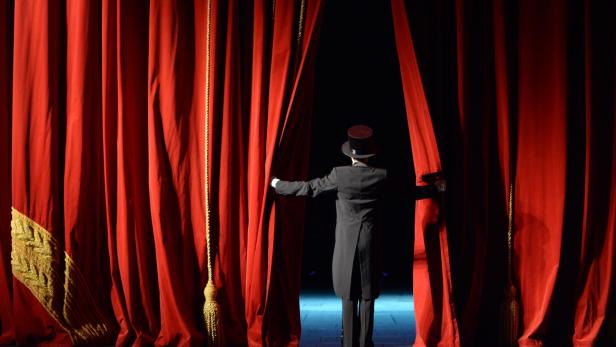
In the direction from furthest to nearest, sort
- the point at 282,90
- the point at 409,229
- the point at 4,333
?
the point at 409,229 → the point at 4,333 → the point at 282,90

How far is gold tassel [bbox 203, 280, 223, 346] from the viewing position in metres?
3.01

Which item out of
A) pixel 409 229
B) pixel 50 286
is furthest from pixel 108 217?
pixel 409 229

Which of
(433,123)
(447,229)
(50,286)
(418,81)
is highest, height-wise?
(418,81)

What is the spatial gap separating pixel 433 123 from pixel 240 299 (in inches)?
58.3

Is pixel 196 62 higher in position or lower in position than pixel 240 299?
higher

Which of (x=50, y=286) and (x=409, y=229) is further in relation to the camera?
(x=409, y=229)

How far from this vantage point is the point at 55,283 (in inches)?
121

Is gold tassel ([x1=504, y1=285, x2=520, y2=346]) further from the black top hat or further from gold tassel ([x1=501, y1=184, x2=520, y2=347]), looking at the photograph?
the black top hat

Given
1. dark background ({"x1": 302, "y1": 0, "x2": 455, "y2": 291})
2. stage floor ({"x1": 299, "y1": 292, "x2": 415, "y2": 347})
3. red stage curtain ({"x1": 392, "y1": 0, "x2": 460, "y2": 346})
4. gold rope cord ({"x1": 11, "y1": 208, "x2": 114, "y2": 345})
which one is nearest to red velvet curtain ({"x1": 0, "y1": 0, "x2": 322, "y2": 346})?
gold rope cord ({"x1": 11, "y1": 208, "x2": 114, "y2": 345})

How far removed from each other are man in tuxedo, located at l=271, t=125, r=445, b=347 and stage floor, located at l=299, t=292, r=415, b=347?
0.47 metres

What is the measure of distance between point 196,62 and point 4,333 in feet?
6.33

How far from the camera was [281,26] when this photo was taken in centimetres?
301

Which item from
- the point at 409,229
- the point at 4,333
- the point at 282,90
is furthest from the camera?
the point at 409,229

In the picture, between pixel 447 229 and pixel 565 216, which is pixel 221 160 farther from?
pixel 565 216
